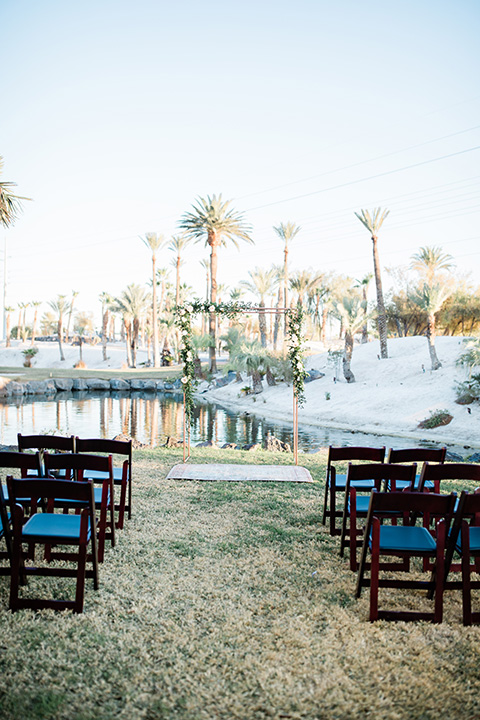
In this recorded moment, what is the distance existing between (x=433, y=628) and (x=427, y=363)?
87.2 feet

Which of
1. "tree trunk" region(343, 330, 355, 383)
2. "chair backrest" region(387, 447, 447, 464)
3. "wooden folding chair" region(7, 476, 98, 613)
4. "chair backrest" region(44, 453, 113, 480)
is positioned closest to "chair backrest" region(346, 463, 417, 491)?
"chair backrest" region(387, 447, 447, 464)

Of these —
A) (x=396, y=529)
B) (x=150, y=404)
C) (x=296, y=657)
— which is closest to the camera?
(x=296, y=657)

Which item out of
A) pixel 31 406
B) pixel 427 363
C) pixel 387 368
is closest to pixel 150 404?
pixel 31 406

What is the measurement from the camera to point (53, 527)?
4.19 m

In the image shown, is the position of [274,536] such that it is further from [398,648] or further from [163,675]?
[163,675]

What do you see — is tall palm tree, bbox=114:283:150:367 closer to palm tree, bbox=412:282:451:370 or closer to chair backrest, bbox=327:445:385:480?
palm tree, bbox=412:282:451:370

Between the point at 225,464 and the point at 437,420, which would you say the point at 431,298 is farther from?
the point at 225,464

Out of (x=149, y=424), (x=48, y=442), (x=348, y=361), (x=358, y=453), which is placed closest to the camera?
(x=358, y=453)

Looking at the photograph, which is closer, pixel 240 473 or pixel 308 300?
pixel 240 473

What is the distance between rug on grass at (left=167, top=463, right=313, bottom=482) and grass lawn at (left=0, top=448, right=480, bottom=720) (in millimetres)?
3153

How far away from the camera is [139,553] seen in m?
5.09

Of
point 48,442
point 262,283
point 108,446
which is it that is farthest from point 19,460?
point 262,283

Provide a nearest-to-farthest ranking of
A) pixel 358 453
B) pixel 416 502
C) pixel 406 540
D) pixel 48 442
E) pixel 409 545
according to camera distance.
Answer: pixel 416 502 < pixel 409 545 < pixel 406 540 < pixel 358 453 < pixel 48 442

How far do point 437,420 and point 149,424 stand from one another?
1208 cm
